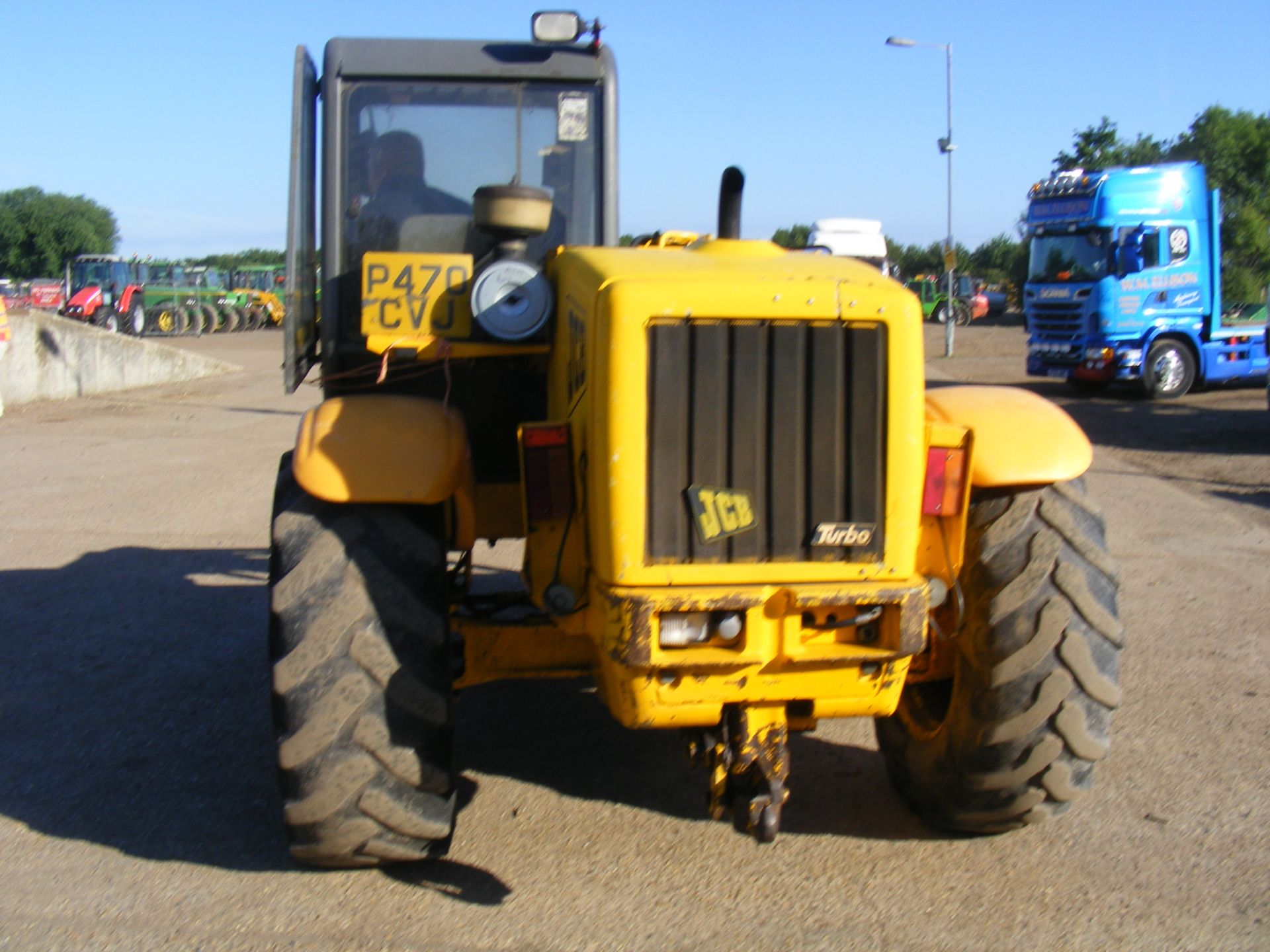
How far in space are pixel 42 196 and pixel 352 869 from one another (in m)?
97.5

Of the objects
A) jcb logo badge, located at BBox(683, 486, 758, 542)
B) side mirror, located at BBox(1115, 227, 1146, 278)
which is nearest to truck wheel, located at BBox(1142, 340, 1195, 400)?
side mirror, located at BBox(1115, 227, 1146, 278)

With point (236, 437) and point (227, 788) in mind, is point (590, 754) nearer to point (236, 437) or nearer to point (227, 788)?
point (227, 788)

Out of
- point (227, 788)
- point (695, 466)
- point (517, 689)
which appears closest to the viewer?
point (695, 466)

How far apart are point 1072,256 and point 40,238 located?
8178 cm

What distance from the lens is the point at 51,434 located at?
1569cm

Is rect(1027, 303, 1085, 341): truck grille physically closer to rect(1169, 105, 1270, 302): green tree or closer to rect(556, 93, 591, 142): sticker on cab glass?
rect(1169, 105, 1270, 302): green tree

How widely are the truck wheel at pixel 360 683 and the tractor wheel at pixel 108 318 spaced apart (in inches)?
1511

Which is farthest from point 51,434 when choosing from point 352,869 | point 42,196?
point 42,196

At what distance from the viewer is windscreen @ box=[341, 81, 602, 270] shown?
16.2ft

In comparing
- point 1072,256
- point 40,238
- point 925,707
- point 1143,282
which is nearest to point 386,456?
point 925,707

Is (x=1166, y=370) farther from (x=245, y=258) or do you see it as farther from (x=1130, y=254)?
(x=245, y=258)

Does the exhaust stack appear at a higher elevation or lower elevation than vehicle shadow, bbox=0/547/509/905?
higher

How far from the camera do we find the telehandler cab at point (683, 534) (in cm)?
309

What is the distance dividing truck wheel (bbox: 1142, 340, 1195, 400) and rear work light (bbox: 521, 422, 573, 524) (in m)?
18.3
